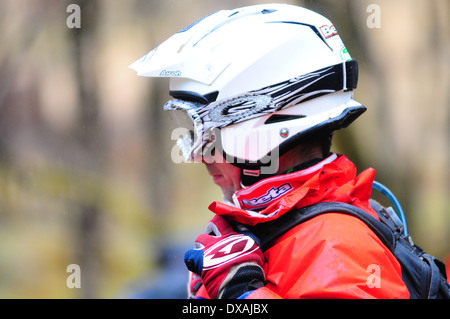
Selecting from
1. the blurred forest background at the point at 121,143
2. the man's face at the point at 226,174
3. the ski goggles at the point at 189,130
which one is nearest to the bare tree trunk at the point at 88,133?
the blurred forest background at the point at 121,143

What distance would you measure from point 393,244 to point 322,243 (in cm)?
32

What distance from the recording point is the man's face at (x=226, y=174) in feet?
6.44

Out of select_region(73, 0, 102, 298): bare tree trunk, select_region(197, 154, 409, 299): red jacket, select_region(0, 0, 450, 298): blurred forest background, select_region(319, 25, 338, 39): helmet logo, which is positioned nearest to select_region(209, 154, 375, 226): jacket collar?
select_region(197, 154, 409, 299): red jacket

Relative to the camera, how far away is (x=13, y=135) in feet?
15.0

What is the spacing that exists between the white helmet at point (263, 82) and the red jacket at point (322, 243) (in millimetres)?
146

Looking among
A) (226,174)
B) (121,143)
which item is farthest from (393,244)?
(121,143)

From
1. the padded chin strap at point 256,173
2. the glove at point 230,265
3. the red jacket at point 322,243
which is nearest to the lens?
the red jacket at point 322,243

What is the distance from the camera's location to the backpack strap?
168 cm

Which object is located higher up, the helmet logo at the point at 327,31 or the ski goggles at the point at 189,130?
the helmet logo at the point at 327,31

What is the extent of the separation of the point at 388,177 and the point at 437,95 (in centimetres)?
82

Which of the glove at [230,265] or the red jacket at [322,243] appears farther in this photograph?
the glove at [230,265]

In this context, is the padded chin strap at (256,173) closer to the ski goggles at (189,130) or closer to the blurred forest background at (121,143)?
the ski goggles at (189,130)

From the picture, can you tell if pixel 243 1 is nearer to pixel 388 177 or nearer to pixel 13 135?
pixel 388 177
